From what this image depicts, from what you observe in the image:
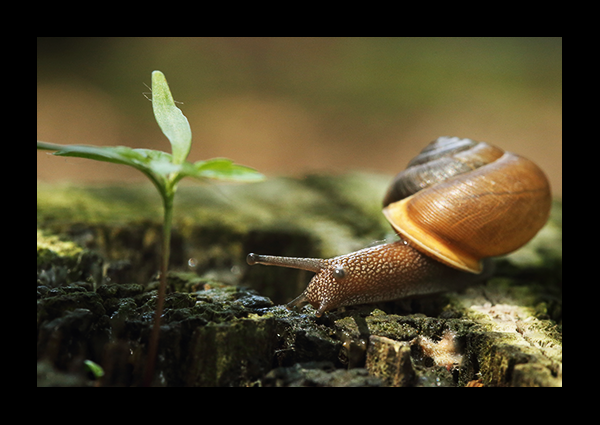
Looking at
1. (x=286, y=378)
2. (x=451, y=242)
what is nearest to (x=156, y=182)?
(x=286, y=378)

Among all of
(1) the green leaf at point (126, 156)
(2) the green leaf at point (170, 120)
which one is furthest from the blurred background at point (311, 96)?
(1) the green leaf at point (126, 156)

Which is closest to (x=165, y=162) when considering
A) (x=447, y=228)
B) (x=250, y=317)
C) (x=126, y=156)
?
(x=126, y=156)

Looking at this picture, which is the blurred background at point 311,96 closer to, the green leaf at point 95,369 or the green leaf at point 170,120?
the green leaf at point 170,120

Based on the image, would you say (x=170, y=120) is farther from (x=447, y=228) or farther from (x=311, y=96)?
(x=311, y=96)

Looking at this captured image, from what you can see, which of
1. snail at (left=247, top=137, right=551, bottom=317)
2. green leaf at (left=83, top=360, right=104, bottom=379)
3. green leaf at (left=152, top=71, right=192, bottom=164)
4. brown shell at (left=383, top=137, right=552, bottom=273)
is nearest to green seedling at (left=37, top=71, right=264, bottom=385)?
green leaf at (left=152, top=71, right=192, bottom=164)

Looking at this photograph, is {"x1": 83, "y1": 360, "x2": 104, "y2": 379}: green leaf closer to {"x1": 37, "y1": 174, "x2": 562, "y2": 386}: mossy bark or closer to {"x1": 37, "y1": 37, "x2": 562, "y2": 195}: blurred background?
{"x1": 37, "y1": 174, "x2": 562, "y2": 386}: mossy bark

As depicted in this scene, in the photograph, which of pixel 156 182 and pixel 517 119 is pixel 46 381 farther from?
pixel 517 119
